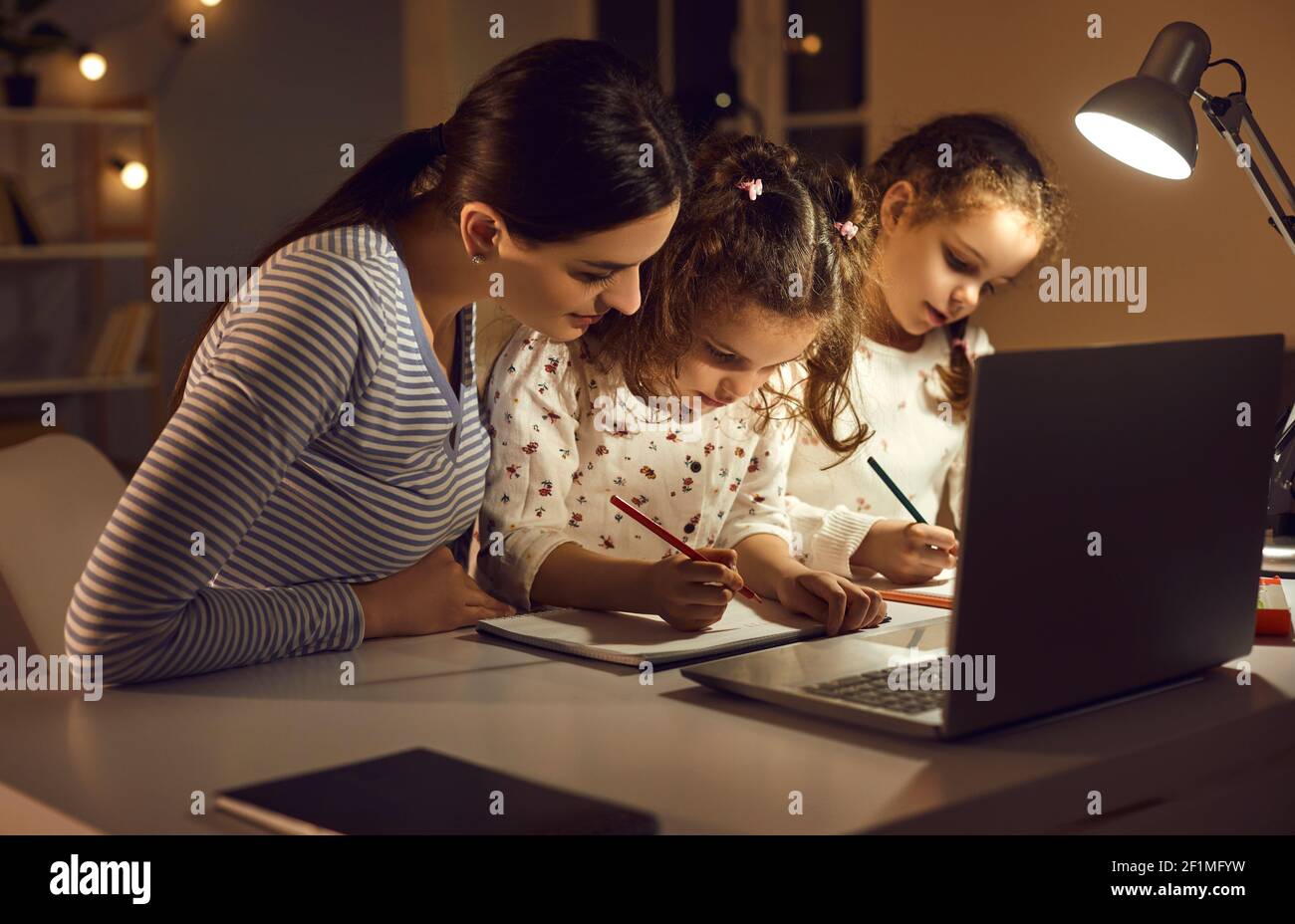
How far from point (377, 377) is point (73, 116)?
3504mm

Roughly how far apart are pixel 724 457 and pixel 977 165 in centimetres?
60

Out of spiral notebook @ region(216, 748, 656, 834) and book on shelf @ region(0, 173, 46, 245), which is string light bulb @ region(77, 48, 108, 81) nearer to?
book on shelf @ region(0, 173, 46, 245)

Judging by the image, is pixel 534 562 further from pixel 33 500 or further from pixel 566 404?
pixel 33 500

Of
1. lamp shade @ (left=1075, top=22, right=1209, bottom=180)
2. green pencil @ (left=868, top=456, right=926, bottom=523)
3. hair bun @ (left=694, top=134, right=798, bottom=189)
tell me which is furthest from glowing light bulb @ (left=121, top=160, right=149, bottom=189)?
lamp shade @ (left=1075, top=22, right=1209, bottom=180)

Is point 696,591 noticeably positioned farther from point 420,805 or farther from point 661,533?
point 420,805

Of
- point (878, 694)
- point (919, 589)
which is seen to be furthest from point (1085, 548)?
point (919, 589)

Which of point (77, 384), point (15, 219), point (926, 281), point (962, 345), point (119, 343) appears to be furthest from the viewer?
point (119, 343)

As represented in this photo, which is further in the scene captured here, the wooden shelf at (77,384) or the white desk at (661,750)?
the wooden shelf at (77,384)

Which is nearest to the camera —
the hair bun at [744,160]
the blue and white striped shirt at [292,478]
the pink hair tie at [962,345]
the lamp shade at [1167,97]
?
the blue and white striped shirt at [292,478]

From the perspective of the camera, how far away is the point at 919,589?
57.9 inches

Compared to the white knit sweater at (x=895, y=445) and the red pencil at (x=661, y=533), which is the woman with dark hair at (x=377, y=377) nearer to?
the red pencil at (x=661, y=533)

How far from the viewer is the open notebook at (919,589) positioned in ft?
4.58

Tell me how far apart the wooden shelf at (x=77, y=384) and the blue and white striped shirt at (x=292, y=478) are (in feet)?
10.4

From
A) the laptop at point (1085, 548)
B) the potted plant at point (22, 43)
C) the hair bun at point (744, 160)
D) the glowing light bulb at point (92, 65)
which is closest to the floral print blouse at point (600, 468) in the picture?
the hair bun at point (744, 160)
